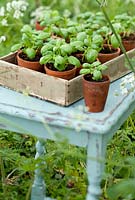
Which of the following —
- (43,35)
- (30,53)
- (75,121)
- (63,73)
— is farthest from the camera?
(43,35)

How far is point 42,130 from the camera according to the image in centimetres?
196

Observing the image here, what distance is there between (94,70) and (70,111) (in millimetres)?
161

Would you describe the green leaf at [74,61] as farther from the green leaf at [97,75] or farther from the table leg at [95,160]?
the table leg at [95,160]

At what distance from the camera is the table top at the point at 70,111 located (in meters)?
1.83

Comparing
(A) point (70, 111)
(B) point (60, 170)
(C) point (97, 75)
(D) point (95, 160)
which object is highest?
(C) point (97, 75)

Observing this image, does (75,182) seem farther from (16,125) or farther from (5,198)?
(16,125)

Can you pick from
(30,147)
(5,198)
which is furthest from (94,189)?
(30,147)

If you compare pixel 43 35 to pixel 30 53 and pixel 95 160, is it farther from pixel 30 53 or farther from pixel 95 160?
pixel 95 160

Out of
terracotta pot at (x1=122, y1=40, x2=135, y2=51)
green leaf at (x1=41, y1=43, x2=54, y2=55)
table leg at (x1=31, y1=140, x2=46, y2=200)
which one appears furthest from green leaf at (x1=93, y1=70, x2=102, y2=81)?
table leg at (x1=31, y1=140, x2=46, y2=200)

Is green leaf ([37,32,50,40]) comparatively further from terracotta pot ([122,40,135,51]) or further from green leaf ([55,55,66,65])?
terracotta pot ([122,40,135,51])

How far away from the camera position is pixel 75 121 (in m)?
1.84

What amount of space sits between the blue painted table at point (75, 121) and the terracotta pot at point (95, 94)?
0.02 meters

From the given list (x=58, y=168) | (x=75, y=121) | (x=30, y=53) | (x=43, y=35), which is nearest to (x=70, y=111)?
(x=75, y=121)

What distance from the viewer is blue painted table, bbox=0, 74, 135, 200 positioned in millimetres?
1852
